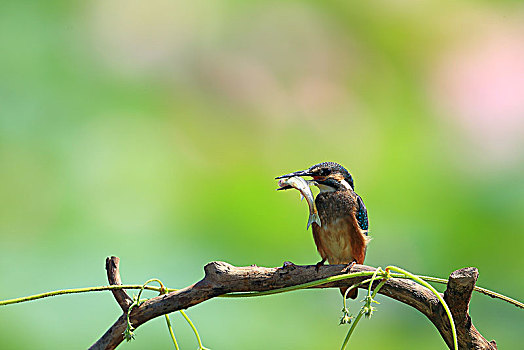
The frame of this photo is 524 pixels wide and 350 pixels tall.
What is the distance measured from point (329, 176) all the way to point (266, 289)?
54 centimetres

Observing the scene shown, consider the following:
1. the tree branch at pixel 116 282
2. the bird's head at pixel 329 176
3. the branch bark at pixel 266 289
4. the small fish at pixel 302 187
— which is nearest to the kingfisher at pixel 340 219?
the bird's head at pixel 329 176

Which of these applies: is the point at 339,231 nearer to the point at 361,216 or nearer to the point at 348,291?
the point at 361,216

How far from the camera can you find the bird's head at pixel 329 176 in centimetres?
180

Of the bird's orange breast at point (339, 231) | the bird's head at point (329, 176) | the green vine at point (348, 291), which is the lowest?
the green vine at point (348, 291)

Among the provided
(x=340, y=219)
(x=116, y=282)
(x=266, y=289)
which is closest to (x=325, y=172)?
(x=340, y=219)

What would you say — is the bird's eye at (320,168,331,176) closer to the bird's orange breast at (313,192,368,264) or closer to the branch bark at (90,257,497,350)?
the bird's orange breast at (313,192,368,264)

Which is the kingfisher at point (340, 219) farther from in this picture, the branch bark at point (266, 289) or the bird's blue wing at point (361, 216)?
the branch bark at point (266, 289)

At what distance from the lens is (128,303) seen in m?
1.44

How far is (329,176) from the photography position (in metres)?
1.82

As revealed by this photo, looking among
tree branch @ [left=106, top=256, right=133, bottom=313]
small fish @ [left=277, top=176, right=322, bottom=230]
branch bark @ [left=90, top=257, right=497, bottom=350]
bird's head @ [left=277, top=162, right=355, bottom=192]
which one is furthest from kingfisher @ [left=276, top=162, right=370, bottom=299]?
tree branch @ [left=106, top=256, right=133, bottom=313]

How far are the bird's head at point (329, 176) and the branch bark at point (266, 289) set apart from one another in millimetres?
443

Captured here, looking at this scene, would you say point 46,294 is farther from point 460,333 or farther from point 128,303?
point 460,333

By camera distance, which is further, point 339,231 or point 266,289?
point 339,231

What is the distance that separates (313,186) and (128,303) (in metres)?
0.71
